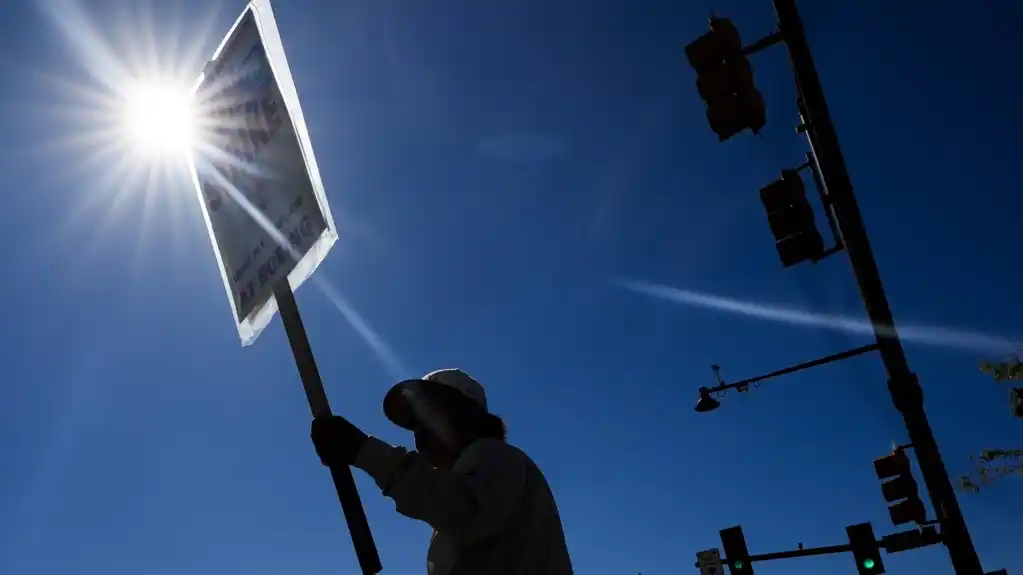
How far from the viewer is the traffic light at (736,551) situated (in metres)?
14.5

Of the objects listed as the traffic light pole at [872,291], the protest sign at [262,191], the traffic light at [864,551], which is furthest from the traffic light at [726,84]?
the traffic light at [864,551]

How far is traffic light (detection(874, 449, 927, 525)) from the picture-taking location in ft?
35.8

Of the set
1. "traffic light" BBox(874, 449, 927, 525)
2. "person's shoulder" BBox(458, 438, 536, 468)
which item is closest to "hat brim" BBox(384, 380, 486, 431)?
"person's shoulder" BBox(458, 438, 536, 468)

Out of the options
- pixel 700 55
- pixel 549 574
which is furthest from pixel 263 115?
pixel 700 55

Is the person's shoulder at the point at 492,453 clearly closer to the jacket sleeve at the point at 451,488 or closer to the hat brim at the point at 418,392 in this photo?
the jacket sleeve at the point at 451,488

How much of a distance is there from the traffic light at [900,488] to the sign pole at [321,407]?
10.2 meters

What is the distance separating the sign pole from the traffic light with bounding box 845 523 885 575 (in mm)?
12645

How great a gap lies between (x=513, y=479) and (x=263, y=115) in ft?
4.82

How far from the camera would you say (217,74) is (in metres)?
3.11

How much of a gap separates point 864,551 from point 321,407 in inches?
513

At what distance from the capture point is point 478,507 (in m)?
2.21

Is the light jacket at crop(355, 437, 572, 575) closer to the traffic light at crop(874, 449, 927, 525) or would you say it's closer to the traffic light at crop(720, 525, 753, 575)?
the traffic light at crop(874, 449, 927, 525)

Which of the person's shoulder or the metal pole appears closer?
the person's shoulder

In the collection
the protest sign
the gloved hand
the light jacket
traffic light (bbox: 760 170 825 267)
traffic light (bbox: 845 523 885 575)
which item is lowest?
traffic light (bbox: 845 523 885 575)
